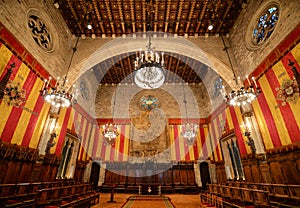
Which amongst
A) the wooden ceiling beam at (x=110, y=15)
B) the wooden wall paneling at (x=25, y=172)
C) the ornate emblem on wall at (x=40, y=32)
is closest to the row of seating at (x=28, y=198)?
the wooden wall paneling at (x=25, y=172)

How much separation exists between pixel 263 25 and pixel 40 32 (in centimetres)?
1021

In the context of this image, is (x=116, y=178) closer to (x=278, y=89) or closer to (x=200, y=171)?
(x=200, y=171)

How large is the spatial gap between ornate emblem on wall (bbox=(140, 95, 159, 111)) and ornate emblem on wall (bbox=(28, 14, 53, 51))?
27.5 ft

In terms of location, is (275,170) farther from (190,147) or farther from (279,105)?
(190,147)

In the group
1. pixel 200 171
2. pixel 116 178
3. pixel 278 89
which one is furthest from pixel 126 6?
pixel 200 171

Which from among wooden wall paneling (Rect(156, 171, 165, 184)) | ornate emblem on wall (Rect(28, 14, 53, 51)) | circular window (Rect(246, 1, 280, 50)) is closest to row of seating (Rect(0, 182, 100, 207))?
ornate emblem on wall (Rect(28, 14, 53, 51))

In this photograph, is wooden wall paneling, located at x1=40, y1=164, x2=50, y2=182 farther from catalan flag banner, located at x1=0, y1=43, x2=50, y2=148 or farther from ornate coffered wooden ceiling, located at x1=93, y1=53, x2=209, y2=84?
ornate coffered wooden ceiling, located at x1=93, y1=53, x2=209, y2=84

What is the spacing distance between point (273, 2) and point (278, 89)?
3698 mm

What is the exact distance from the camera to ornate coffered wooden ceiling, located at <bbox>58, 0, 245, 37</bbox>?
301 inches

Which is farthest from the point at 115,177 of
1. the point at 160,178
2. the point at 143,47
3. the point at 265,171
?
the point at 143,47

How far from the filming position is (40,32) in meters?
6.98

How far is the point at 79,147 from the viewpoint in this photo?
10469mm

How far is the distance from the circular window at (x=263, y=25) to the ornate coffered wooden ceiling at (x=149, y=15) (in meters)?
1.36

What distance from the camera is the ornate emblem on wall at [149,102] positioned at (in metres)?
13.9
